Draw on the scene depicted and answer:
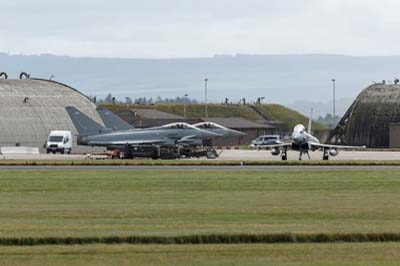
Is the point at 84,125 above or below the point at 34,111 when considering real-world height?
below

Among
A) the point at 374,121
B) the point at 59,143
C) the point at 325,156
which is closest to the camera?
the point at 325,156

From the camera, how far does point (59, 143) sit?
109375 millimetres

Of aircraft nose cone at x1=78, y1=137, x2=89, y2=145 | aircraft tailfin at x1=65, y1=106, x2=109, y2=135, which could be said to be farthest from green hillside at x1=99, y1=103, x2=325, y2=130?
aircraft nose cone at x1=78, y1=137, x2=89, y2=145

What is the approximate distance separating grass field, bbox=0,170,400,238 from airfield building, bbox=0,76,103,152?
65.7 meters

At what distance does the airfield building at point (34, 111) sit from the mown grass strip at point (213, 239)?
89.0 meters

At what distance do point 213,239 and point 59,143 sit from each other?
278 ft

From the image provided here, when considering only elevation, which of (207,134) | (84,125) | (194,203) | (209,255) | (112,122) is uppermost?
(112,122)

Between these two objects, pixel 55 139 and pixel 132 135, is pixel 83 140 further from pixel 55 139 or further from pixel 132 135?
pixel 55 139

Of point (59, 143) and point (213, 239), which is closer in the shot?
point (213, 239)

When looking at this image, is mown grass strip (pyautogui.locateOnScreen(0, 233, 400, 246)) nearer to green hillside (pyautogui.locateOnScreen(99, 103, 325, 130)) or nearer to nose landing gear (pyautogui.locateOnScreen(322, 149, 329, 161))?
nose landing gear (pyautogui.locateOnScreen(322, 149, 329, 161))

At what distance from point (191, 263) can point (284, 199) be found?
1534cm

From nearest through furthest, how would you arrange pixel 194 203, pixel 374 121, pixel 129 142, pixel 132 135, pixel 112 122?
pixel 194 203, pixel 129 142, pixel 132 135, pixel 112 122, pixel 374 121

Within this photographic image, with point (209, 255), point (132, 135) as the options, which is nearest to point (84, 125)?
point (132, 135)

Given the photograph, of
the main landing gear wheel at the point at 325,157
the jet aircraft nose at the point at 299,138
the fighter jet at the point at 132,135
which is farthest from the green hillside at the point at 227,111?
the main landing gear wheel at the point at 325,157
